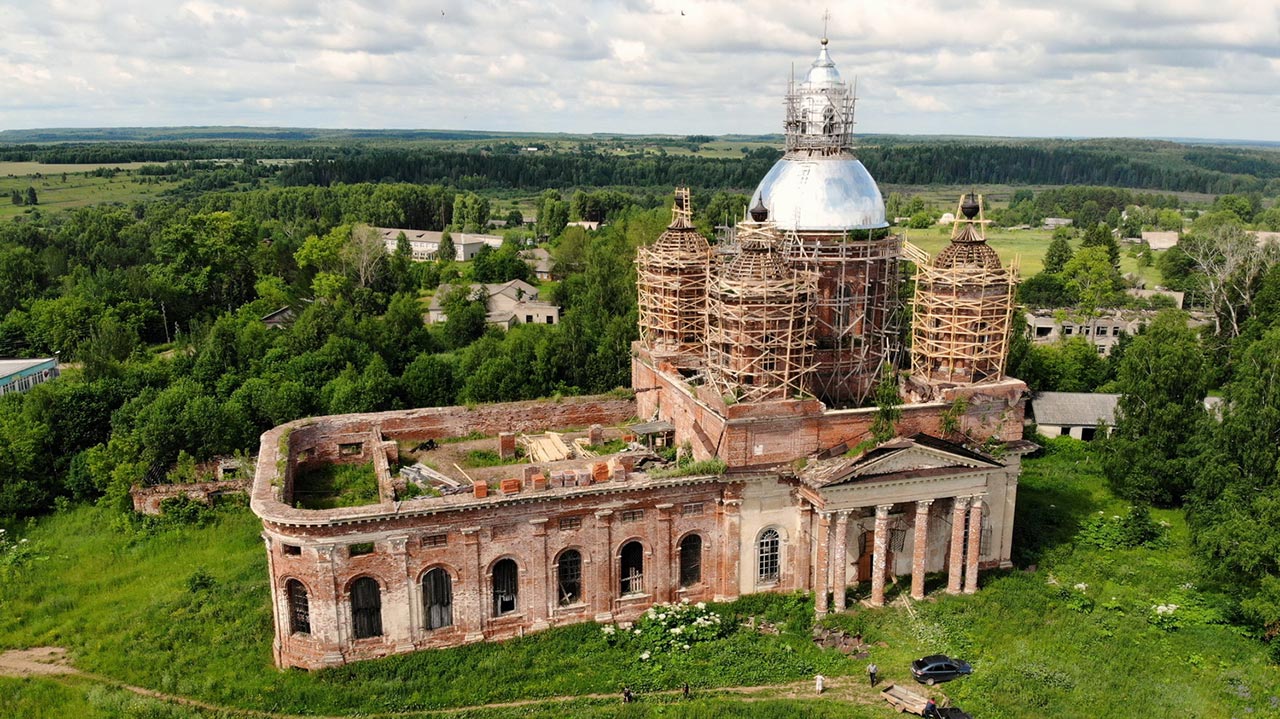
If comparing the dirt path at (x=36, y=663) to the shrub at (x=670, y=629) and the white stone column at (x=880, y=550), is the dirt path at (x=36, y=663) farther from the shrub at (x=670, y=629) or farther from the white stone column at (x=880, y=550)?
the white stone column at (x=880, y=550)

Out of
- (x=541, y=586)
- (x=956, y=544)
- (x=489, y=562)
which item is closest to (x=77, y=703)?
(x=489, y=562)

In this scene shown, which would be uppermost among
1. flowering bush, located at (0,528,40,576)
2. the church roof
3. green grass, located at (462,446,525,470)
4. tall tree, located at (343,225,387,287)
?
tall tree, located at (343,225,387,287)

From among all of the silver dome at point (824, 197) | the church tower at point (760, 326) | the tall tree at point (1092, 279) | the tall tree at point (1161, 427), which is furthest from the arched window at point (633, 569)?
the tall tree at point (1092, 279)

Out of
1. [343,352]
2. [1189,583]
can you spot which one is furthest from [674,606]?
[343,352]

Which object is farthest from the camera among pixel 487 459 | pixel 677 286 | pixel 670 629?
pixel 677 286

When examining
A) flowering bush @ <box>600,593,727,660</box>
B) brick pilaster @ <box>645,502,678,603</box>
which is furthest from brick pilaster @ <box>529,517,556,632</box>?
brick pilaster @ <box>645,502,678,603</box>

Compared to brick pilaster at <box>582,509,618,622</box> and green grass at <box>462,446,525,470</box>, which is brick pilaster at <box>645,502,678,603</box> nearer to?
brick pilaster at <box>582,509,618,622</box>

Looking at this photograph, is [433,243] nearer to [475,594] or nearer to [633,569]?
[633,569]
